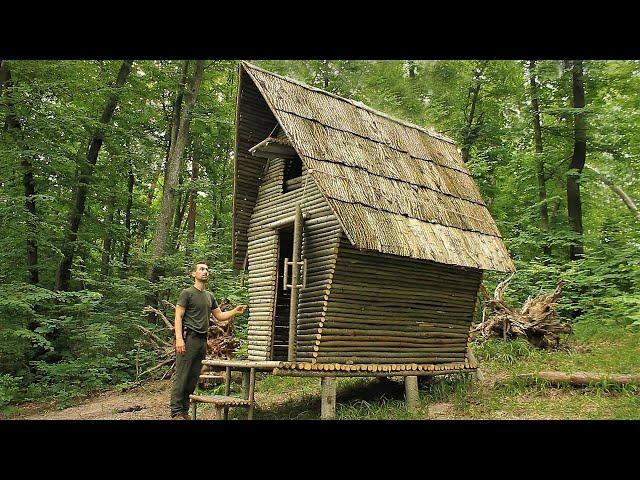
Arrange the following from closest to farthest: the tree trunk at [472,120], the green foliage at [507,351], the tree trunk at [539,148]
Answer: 1. the green foliage at [507,351]
2. the tree trunk at [539,148]
3. the tree trunk at [472,120]

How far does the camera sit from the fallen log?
9.11 m

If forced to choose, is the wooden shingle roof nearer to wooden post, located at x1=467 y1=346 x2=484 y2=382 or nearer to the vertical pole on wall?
the vertical pole on wall

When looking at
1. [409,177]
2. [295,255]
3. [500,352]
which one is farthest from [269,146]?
[500,352]

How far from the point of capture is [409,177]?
10.4 meters

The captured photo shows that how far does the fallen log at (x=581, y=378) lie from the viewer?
9.11 m

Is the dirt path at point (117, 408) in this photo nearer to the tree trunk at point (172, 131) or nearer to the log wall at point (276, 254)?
the log wall at point (276, 254)

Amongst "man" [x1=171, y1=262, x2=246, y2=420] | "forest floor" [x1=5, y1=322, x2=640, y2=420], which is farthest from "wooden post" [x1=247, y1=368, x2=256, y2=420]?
"man" [x1=171, y1=262, x2=246, y2=420]

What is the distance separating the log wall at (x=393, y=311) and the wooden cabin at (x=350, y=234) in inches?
0.8

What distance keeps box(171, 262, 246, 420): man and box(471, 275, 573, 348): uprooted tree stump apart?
806 cm

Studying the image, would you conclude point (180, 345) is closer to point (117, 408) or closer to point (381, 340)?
point (381, 340)

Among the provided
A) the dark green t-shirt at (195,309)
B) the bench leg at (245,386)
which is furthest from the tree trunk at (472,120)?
the dark green t-shirt at (195,309)

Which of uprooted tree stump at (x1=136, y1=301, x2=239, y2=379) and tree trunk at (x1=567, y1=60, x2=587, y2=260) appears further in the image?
tree trunk at (x1=567, y1=60, x2=587, y2=260)

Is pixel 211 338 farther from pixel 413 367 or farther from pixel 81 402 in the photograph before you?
pixel 413 367

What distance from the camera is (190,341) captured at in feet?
23.6
